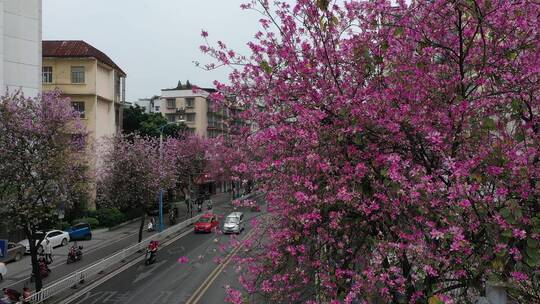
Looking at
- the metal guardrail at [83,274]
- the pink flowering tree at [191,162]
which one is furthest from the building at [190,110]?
the metal guardrail at [83,274]

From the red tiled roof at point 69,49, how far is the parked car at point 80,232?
17.7 metres

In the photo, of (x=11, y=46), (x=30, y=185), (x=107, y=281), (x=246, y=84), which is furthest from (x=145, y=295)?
(x=11, y=46)

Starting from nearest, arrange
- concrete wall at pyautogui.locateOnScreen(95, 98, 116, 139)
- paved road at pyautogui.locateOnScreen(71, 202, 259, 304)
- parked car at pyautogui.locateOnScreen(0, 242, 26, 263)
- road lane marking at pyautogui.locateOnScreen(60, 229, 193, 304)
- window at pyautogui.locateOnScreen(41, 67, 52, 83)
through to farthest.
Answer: paved road at pyautogui.locateOnScreen(71, 202, 259, 304) < road lane marking at pyautogui.locateOnScreen(60, 229, 193, 304) < parked car at pyautogui.locateOnScreen(0, 242, 26, 263) < window at pyautogui.locateOnScreen(41, 67, 52, 83) < concrete wall at pyautogui.locateOnScreen(95, 98, 116, 139)

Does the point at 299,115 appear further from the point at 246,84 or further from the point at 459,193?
the point at 459,193

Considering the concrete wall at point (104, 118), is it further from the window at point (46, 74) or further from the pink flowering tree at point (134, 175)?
the pink flowering tree at point (134, 175)

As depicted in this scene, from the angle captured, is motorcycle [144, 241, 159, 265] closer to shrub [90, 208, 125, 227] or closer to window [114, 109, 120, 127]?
shrub [90, 208, 125, 227]

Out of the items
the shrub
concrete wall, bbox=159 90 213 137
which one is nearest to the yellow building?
the shrub

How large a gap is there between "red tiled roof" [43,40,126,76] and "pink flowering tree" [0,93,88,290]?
2976cm

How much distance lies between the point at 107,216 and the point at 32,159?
86.3 feet

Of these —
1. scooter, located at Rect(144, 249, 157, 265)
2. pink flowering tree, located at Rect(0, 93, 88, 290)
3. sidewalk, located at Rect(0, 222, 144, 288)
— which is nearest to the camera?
pink flowering tree, located at Rect(0, 93, 88, 290)

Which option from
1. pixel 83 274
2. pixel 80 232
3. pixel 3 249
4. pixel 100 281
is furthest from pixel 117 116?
pixel 83 274

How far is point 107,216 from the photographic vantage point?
144 ft

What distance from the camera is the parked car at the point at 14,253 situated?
96.4 feet

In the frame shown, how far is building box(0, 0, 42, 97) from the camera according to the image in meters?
33.9
